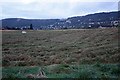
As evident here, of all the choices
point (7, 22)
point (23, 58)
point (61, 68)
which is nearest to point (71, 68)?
point (61, 68)

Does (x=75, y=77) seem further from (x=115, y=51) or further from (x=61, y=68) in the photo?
(x=115, y=51)

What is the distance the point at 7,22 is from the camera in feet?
553

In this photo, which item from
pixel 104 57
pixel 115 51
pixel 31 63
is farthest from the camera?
pixel 115 51

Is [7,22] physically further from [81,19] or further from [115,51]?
[115,51]

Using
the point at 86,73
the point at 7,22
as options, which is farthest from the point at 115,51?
the point at 7,22

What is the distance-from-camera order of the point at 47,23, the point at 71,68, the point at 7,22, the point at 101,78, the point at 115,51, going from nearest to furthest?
the point at 101,78, the point at 71,68, the point at 115,51, the point at 7,22, the point at 47,23

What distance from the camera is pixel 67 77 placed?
39.1ft

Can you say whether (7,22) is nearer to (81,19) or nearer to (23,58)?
(81,19)

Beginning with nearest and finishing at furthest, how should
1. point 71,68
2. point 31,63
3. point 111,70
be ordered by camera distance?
point 111,70, point 71,68, point 31,63

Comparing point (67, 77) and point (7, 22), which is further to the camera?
point (7, 22)

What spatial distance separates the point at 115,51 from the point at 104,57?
2.05 metres

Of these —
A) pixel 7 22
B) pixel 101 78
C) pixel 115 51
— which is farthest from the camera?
pixel 7 22

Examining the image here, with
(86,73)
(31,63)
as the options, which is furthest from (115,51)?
(86,73)

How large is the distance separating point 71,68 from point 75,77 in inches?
111
